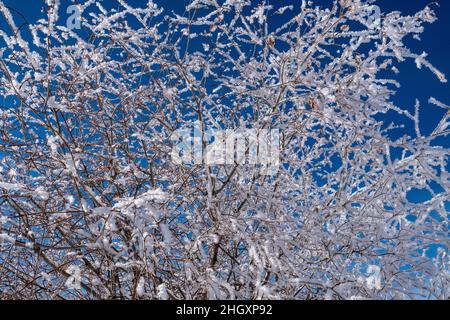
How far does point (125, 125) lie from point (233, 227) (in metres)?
1.69

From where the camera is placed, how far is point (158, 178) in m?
3.88

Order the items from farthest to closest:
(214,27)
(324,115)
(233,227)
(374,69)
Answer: (214,27) → (374,69) → (324,115) → (233,227)

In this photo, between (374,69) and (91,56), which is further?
(91,56)

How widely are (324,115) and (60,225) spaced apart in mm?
2191

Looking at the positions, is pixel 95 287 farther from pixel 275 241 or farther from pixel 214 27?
pixel 214 27

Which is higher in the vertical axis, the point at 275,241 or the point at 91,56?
the point at 91,56

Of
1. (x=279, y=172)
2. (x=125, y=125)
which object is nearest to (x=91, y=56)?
(x=125, y=125)

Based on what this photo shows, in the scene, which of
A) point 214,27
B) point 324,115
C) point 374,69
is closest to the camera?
point 324,115

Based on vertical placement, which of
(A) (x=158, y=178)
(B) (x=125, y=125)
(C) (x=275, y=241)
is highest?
(B) (x=125, y=125)

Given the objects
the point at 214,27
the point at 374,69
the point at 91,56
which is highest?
the point at 214,27

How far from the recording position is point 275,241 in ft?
8.88
